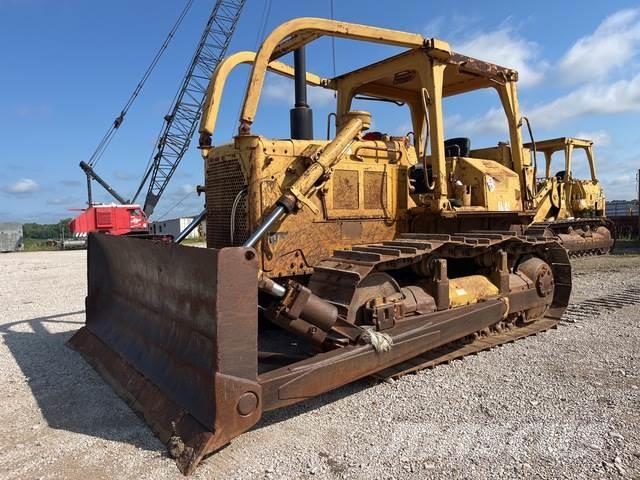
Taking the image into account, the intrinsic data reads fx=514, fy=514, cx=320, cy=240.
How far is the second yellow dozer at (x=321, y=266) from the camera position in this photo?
3.57 meters

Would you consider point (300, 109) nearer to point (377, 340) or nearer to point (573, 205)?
point (377, 340)

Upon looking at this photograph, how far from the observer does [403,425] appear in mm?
3910

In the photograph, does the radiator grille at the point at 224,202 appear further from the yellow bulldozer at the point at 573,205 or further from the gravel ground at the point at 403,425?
the yellow bulldozer at the point at 573,205

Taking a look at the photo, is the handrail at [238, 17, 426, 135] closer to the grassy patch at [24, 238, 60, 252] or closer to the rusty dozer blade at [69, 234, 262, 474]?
the rusty dozer blade at [69, 234, 262, 474]

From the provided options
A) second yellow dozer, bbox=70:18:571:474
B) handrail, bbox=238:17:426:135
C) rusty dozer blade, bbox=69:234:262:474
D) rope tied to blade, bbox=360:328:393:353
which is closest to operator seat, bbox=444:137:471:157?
second yellow dozer, bbox=70:18:571:474

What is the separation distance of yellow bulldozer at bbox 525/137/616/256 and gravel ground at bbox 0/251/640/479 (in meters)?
11.3

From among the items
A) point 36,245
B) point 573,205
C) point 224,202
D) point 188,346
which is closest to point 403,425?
point 188,346

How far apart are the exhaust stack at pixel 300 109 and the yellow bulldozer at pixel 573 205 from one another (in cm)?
1150

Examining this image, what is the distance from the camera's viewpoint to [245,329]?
345 centimetres

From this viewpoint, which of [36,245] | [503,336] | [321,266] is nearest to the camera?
[321,266]

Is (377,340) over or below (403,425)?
over

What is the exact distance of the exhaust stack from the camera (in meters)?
6.40

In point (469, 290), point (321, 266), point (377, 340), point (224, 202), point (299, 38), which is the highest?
point (299, 38)

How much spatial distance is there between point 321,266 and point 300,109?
249 centimetres
